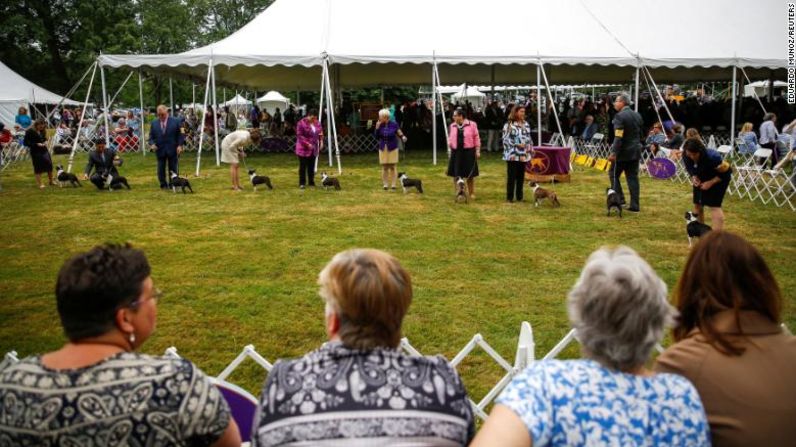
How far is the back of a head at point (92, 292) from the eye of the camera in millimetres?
2135

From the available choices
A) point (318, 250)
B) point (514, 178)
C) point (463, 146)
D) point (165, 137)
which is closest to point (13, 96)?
point (165, 137)

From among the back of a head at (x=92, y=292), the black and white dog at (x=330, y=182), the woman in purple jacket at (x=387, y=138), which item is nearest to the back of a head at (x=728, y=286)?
the back of a head at (x=92, y=292)

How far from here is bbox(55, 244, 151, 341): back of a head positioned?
2.13 metres

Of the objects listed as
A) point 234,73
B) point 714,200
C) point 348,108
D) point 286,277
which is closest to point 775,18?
point 348,108

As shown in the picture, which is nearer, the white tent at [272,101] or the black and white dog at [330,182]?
the black and white dog at [330,182]

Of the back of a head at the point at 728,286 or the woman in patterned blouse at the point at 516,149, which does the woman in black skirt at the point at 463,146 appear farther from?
the back of a head at the point at 728,286

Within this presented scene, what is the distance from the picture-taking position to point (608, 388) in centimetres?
200

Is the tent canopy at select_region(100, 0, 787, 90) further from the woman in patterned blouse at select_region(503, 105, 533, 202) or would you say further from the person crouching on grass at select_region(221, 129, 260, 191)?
the woman in patterned blouse at select_region(503, 105, 533, 202)

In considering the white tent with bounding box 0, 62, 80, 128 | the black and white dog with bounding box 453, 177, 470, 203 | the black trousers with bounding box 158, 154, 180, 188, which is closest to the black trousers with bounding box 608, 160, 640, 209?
the black and white dog with bounding box 453, 177, 470, 203

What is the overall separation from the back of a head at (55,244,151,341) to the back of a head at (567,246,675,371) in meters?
1.40

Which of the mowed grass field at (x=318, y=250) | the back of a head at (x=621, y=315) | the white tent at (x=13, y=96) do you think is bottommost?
the mowed grass field at (x=318, y=250)

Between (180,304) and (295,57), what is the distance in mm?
12389

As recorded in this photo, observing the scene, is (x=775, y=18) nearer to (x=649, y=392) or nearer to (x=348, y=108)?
(x=348, y=108)

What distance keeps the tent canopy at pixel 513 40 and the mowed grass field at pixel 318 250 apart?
4.36m
